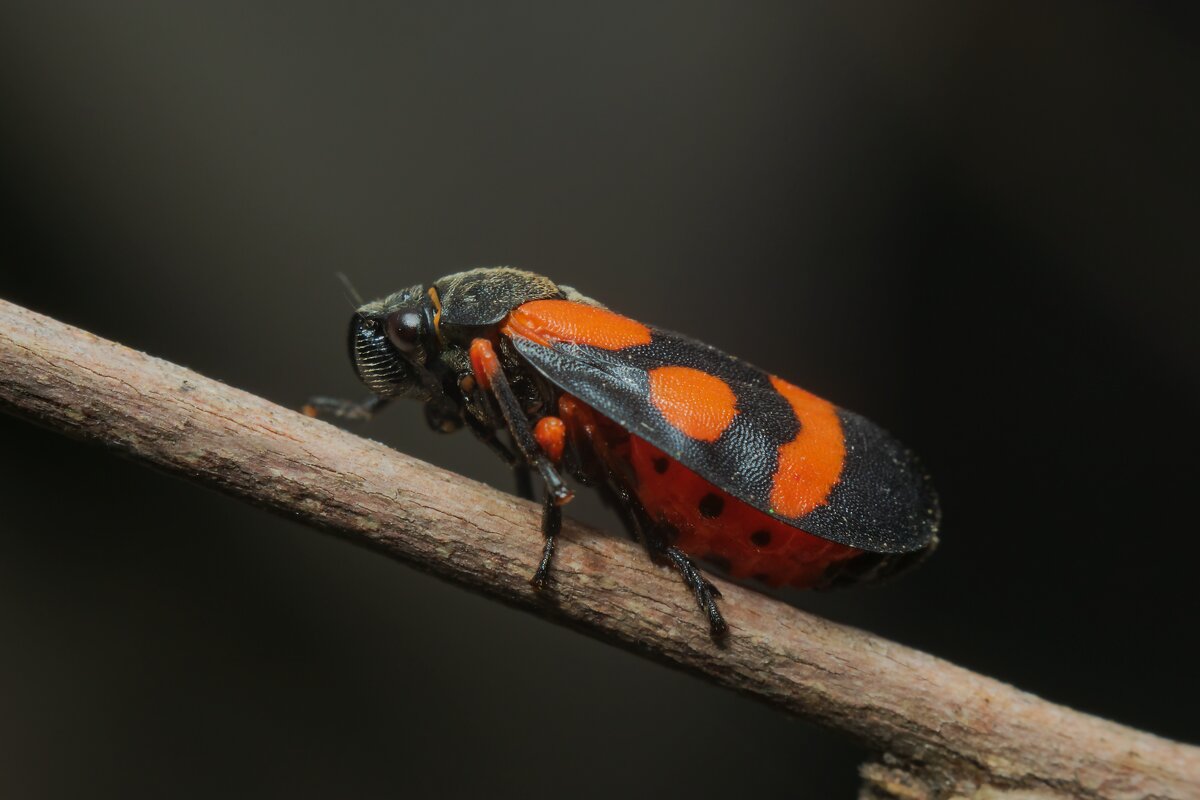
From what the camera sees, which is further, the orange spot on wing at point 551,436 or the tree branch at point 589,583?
the orange spot on wing at point 551,436

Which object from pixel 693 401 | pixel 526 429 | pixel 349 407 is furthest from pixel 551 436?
pixel 349 407

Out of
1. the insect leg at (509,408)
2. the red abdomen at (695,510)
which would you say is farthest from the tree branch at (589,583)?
the red abdomen at (695,510)

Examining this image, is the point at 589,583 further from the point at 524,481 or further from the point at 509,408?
the point at 524,481

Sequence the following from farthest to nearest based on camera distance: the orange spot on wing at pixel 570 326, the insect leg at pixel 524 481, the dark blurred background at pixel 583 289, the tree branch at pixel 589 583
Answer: the dark blurred background at pixel 583 289
the insect leg at pixel 524 481
the orange spot on wing at pixel 570 326
the tree branch at pixel 589 583

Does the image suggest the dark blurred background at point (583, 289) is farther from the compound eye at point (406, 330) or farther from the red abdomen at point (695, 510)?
the red abdomen at point (695, 510)

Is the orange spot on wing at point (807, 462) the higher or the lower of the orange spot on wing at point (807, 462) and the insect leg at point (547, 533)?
the higher

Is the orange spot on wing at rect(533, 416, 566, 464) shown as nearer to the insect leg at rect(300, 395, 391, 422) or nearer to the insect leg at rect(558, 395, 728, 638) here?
the insect leg at rect(558, 395, 728, 638)

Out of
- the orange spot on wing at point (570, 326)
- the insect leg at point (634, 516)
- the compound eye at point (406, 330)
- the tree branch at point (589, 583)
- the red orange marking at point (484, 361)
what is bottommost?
the tree branch at point (589, 583)
